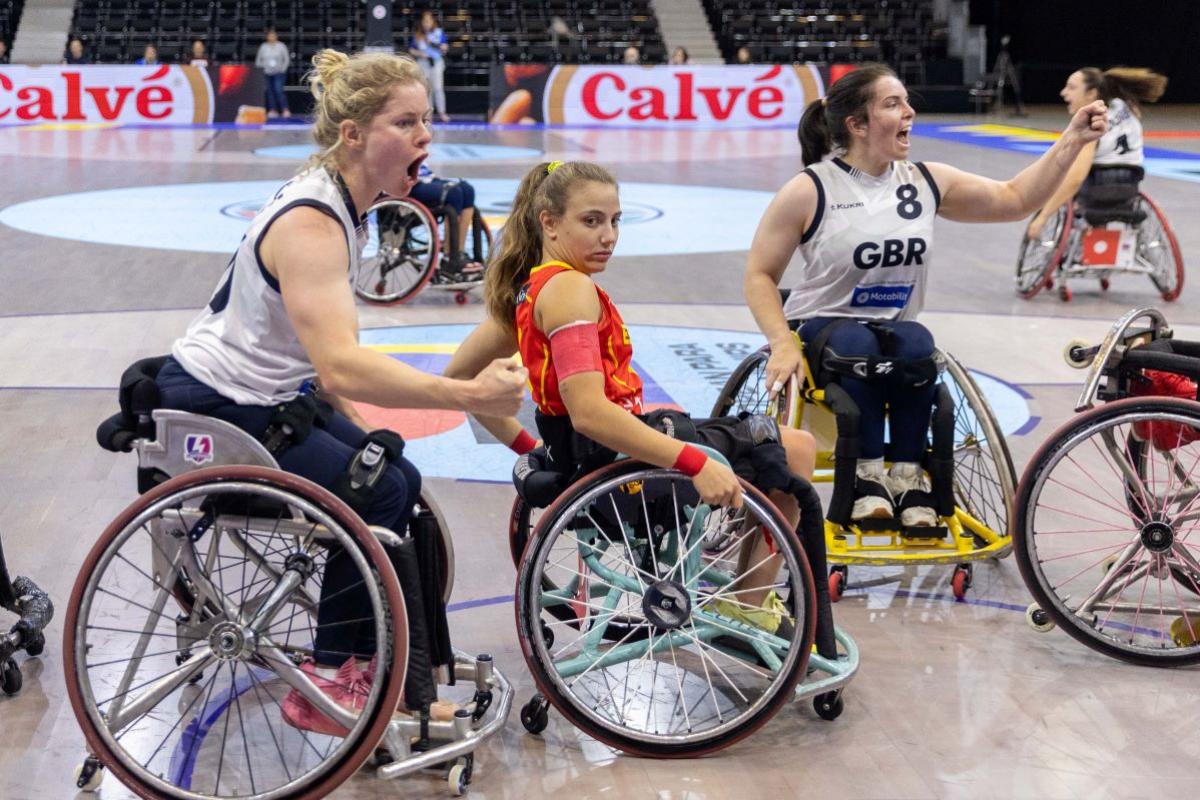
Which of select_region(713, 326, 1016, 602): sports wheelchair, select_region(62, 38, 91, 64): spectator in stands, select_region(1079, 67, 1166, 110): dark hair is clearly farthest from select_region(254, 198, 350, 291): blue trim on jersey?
select_region(62, 38, 91, 64): spectator in stands

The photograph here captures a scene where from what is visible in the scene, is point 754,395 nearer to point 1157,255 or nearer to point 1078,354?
point 1078,354

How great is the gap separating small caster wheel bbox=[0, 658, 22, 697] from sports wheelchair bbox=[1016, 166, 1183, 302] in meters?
5.76

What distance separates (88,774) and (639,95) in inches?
717

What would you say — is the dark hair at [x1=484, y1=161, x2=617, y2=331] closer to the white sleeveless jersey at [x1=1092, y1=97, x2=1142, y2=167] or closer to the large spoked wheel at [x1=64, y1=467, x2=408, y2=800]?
the large spoked wheel at [x1=64, y1=467, x2=408, y2=800]

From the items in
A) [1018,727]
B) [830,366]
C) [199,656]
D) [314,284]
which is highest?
[314,284]

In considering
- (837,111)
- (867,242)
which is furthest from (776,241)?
(837,111)

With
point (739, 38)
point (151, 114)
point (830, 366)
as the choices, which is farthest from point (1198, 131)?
point (830, 366)

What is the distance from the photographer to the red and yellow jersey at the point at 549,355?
9.01 ft

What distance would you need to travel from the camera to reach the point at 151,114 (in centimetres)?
1920

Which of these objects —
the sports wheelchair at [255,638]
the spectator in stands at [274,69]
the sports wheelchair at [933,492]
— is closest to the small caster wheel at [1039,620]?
the sports wheelchair at [933,492]

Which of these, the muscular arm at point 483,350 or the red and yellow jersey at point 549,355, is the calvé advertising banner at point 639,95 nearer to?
the muscular arm at point 483,350

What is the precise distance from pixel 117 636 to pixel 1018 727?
77.3 inches

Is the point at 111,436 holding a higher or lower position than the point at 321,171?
lower

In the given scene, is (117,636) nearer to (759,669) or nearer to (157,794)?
(157,794)
